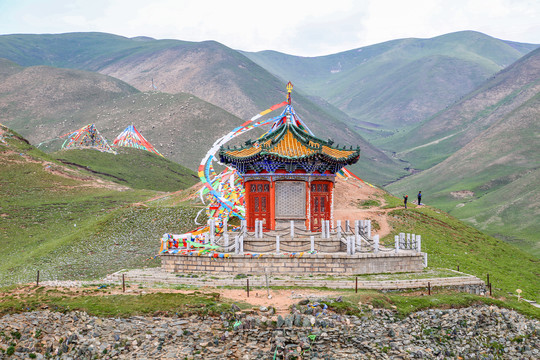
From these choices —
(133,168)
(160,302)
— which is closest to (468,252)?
(160,302)

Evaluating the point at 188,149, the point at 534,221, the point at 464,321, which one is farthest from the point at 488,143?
the point at 464,321

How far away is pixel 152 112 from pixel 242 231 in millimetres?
121179

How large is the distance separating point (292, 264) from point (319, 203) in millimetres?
6806

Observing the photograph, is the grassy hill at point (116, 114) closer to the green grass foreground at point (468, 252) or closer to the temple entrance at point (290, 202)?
the green grass foreground at point (468, 252)

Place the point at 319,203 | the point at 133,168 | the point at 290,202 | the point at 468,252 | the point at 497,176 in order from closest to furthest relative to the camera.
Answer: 1. the point at 290,202
2. the point at 319,203
3. the point at 468,252
4. the point at 133,168
5. the point at 497,176

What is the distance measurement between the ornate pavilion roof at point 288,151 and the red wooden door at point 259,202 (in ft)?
5.85

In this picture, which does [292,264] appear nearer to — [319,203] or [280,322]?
[319,203]

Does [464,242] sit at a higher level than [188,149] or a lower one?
lower

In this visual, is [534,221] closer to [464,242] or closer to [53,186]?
[464,242]

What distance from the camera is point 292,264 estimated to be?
26.8m

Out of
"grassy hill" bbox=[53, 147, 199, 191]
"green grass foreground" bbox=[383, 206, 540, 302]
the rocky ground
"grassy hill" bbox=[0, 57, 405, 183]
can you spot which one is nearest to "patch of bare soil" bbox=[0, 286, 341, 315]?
the rocky ground

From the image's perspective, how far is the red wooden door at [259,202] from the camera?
106 ft

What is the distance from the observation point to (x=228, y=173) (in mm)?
39469

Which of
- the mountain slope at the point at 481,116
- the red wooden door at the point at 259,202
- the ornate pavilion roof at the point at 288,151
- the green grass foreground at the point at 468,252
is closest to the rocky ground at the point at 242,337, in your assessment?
the red wooden door at the point at 259,202
